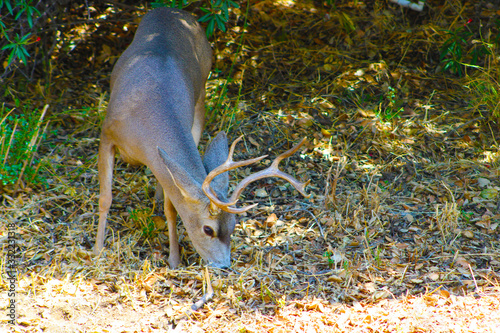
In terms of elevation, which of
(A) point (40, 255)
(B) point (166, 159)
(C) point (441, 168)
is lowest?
(C) point (441, 168)

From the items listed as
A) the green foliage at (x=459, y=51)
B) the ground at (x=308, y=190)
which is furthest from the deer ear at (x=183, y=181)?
the green foliage at (x=459, y=51)

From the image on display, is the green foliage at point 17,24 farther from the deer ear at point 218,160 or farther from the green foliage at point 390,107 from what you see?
the green foliage at point 390,107

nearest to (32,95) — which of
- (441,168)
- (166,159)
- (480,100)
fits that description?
(166,159)

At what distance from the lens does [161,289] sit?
4.27 metres

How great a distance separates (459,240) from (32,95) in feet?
16.5

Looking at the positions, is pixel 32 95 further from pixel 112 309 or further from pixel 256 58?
pixel 112 309

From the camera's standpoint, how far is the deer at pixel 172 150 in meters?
4.14

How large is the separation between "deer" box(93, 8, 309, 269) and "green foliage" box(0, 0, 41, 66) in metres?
0.96

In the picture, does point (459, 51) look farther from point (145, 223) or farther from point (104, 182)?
point (104, 182)

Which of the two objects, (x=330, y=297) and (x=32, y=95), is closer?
(x=330, y=297)

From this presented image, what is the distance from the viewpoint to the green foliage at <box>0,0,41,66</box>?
5102mm

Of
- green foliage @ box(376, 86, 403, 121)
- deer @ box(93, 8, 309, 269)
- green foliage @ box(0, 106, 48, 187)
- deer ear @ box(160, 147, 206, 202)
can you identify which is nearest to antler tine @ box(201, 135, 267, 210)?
deer @ box(93, 8, 309, 269)

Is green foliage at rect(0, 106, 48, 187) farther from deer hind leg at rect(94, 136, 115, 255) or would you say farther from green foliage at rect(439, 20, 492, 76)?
green foliage at rect(439, 20, 492, 76)

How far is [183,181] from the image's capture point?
4.15 m
